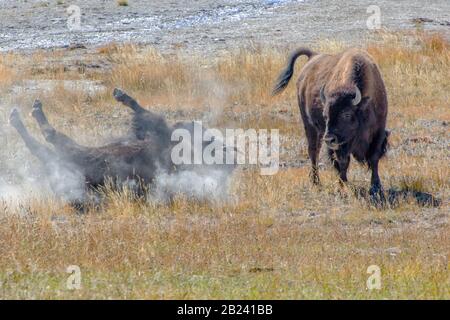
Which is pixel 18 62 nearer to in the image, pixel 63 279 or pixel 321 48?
pixel 321 48

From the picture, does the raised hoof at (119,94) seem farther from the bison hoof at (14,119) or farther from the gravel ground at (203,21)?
the gravel ground at (203,21)

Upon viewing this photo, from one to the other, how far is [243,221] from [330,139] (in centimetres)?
162

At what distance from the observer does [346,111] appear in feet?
36.7

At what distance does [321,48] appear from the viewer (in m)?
21.6

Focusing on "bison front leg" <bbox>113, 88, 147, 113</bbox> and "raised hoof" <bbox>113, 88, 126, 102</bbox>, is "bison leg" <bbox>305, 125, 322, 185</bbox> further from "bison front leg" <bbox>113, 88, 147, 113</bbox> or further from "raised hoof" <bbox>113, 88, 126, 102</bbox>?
"raised hoof" <bbox>113, 88, 126, 102</bbox>

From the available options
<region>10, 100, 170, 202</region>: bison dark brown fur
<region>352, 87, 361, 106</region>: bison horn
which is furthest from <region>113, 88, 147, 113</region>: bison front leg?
<region>352, 87, 361, 106</region>: bison horn

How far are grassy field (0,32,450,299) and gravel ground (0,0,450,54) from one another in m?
5.41

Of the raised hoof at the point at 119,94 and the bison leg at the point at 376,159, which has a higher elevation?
the raised hoof at the point at 119,94

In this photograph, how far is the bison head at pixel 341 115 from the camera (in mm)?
11180

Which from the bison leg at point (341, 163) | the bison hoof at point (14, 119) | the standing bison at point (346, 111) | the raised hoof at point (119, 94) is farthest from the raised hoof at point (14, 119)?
the bison leg at point (341, 163)

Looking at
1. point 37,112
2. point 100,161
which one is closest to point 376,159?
point 100,161

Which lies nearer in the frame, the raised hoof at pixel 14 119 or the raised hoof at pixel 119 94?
the raised hoof at pixel 14 119
